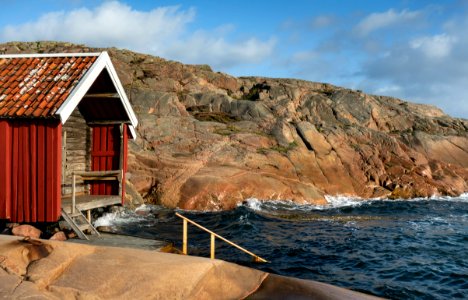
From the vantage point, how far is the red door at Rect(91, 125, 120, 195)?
→ 17.7 meters

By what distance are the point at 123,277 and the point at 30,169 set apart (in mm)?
6855

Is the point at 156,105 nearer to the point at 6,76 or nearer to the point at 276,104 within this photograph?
the point at 276,104

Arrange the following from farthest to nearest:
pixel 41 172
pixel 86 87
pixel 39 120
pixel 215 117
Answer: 1. pixel 215 117
2. pixel 86 87
3. pixel 41 172
4. pixel 39 120

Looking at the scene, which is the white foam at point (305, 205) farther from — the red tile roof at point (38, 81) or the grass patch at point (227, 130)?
the red tile roof at point (38, 81)

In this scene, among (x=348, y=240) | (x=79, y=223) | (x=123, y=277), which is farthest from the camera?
(x=348, y=240)

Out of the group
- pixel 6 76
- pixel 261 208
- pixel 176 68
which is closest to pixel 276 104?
pixel 176 68

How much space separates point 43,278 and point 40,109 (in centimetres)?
658

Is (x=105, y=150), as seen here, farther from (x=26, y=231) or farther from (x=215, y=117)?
(x=215, y=117)

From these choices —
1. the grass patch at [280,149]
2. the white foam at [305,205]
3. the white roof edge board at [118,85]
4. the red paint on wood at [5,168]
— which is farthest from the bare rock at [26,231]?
the grass patch at [280,149]

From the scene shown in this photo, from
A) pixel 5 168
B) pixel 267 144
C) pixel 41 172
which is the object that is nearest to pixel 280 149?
pixel 267 144

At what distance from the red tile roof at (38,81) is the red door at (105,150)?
3931mm

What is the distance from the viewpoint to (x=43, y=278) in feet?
22.7

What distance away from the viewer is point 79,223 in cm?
1407

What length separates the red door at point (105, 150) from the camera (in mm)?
17656
